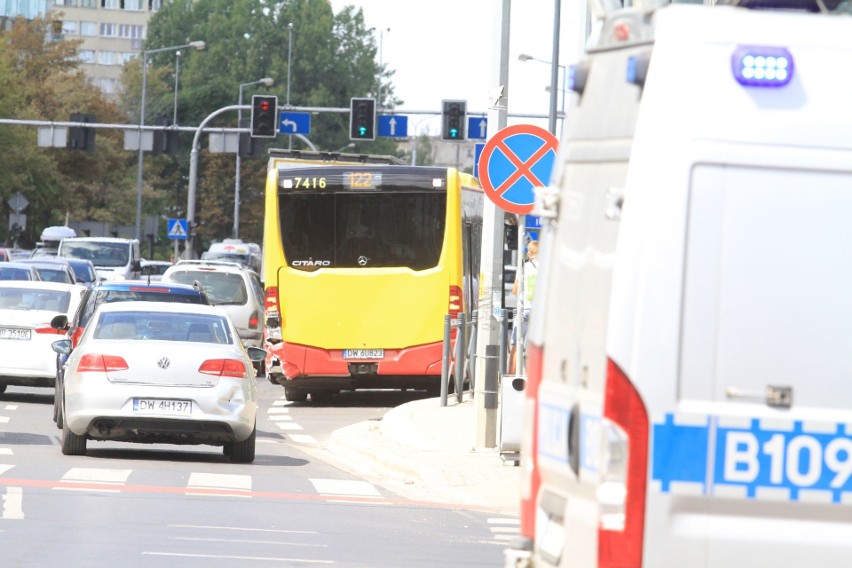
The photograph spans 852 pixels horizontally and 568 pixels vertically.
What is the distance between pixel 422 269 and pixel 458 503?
12062 mm

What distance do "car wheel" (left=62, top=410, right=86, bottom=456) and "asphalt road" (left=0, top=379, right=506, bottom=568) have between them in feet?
0.43

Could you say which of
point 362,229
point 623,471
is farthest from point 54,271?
point 623,471

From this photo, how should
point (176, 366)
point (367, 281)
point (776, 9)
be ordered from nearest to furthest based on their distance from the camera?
point (776, 9), point (176, 366), point (367, 281)

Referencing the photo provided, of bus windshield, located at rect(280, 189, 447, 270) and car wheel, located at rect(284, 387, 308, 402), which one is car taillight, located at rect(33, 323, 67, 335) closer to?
bus windshield, located at rect(280, 189, 447, 270)

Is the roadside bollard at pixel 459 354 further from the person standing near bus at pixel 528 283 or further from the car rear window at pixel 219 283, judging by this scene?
the car rear window at pixel 219 283

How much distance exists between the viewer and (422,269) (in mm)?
27062

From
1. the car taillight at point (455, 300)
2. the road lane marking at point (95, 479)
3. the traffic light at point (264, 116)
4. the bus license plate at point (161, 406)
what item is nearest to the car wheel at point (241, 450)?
the bus license plate at point (161, 406)

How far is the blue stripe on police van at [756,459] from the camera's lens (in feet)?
19.5

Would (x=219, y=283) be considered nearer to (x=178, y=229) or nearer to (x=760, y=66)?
(x=760, y=66)

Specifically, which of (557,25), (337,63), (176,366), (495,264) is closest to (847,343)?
(176,366)

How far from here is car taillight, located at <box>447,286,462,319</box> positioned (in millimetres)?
26845

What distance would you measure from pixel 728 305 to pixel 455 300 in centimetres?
2094

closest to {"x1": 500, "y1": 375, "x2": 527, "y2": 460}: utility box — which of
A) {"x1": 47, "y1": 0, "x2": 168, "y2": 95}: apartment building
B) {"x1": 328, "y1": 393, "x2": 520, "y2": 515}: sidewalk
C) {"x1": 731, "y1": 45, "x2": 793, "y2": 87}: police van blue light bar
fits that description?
{"x1": 328, "y1": 393, "x2": 520, "y2": 515}: sidewalk

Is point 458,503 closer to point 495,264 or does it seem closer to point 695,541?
point 495,264
